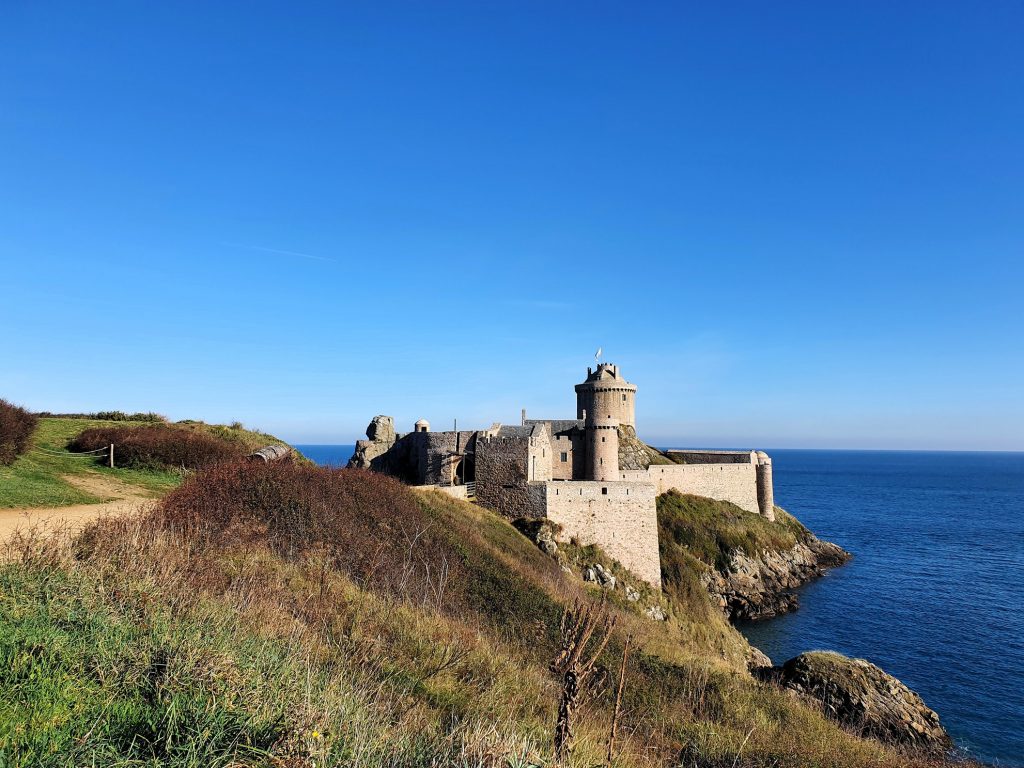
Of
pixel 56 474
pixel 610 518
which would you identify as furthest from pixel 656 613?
pixel 56 474

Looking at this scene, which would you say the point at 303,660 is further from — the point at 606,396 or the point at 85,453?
the point at 606,396

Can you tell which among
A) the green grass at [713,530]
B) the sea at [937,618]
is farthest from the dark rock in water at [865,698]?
the green grass at [713,530]

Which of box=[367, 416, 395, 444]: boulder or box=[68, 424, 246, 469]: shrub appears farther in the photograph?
box=[367, 416, 395, 444]: boulder

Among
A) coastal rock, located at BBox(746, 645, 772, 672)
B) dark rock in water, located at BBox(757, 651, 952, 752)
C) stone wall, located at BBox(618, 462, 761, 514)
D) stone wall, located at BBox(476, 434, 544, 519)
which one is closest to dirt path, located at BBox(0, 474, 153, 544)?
stone wall, located at BBox(476, 434, 544, 519)

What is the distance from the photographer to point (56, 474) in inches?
712

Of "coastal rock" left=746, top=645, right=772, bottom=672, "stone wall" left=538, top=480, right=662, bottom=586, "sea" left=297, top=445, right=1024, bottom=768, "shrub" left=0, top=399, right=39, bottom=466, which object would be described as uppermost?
"shrub" left=0, top=399, right=39, bottom=466

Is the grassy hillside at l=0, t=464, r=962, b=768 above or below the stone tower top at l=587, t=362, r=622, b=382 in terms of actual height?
below

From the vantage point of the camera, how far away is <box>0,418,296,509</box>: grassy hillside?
48.1ft

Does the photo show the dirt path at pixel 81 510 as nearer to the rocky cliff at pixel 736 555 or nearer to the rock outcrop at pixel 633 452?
the rocky cliff at pixel 736 555

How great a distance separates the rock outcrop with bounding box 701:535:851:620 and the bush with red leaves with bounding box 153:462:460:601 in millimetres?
25160

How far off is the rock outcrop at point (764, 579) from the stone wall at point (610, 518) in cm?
964

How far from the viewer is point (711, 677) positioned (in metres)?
14.5

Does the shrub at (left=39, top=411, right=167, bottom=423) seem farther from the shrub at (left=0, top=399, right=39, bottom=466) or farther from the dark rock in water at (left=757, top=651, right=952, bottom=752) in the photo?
the dark rock in water at (left=757, top=651, right=952, bottom=752)

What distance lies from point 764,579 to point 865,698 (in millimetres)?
24440
